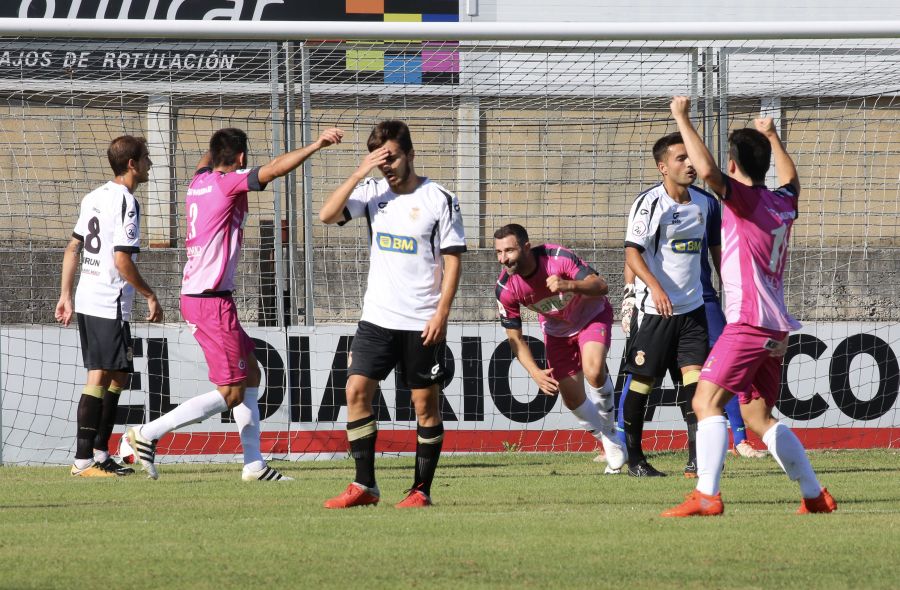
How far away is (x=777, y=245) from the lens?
232 inches

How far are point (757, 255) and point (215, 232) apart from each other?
11.8 feet

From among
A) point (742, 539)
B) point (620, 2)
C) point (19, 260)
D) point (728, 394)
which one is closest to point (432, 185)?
point (728, 394)

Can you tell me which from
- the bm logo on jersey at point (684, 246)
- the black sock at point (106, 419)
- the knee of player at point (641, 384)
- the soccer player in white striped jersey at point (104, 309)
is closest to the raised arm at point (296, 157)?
the soccer player in white striped jersey at point (104, 309)

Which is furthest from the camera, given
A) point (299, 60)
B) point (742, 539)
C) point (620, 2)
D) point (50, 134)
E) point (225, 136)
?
point (620, 2)

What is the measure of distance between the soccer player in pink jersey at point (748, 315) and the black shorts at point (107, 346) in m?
4.26

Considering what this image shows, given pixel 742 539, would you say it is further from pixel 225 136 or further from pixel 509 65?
pixel 509 65

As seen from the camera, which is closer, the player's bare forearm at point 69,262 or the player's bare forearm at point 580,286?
the player's bare forearm at point 580,286

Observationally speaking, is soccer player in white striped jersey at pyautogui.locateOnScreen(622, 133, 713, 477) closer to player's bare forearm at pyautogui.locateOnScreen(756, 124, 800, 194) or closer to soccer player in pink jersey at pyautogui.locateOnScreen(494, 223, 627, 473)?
soccer player in pink jersey at pyautogui.locateOnScreen(494, 223, 627, 473)

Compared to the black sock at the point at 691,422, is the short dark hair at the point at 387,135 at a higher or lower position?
higher

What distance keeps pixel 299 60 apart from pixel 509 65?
1.86m

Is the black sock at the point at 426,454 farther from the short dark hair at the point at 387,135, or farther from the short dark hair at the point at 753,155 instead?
the short dark hair at the point at 753,155

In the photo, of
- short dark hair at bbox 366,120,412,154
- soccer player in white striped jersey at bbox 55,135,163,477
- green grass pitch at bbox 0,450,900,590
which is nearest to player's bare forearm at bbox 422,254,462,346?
short dark hair at bbox 366,120,412,154

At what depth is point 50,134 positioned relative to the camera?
10.9 metres

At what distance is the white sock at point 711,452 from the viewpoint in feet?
19.0
